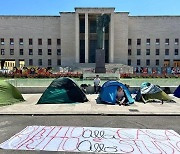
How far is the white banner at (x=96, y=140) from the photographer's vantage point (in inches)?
229

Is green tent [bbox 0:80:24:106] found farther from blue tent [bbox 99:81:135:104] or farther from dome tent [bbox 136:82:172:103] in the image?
dome tent [bbox 136:82:172:103]

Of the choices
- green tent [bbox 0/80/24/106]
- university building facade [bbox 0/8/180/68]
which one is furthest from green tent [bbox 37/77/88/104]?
university building facade [bbox 0/8/180/68]

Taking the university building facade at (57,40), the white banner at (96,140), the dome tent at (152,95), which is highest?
the university building facade at (57,40)

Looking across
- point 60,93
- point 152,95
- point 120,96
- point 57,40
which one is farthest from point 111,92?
point 57,40

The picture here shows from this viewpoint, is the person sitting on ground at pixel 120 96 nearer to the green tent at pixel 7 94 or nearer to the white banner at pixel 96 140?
the white banner at pixel 96 140

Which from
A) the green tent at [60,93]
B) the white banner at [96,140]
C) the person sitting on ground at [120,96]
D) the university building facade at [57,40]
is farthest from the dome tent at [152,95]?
the university building facade at [57,40]

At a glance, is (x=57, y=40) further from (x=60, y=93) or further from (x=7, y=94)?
(x=60, y=93)

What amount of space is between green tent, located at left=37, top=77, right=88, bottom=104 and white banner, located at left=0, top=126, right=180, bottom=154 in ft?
16.1

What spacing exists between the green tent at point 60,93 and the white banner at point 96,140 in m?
4.91

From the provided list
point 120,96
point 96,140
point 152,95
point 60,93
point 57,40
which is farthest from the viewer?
point 57,40

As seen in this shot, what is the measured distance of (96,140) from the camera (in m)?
6.46

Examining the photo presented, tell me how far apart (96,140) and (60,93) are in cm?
673

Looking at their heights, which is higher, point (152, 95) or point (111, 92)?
point (111, 92)

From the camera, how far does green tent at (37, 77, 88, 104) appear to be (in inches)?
499
